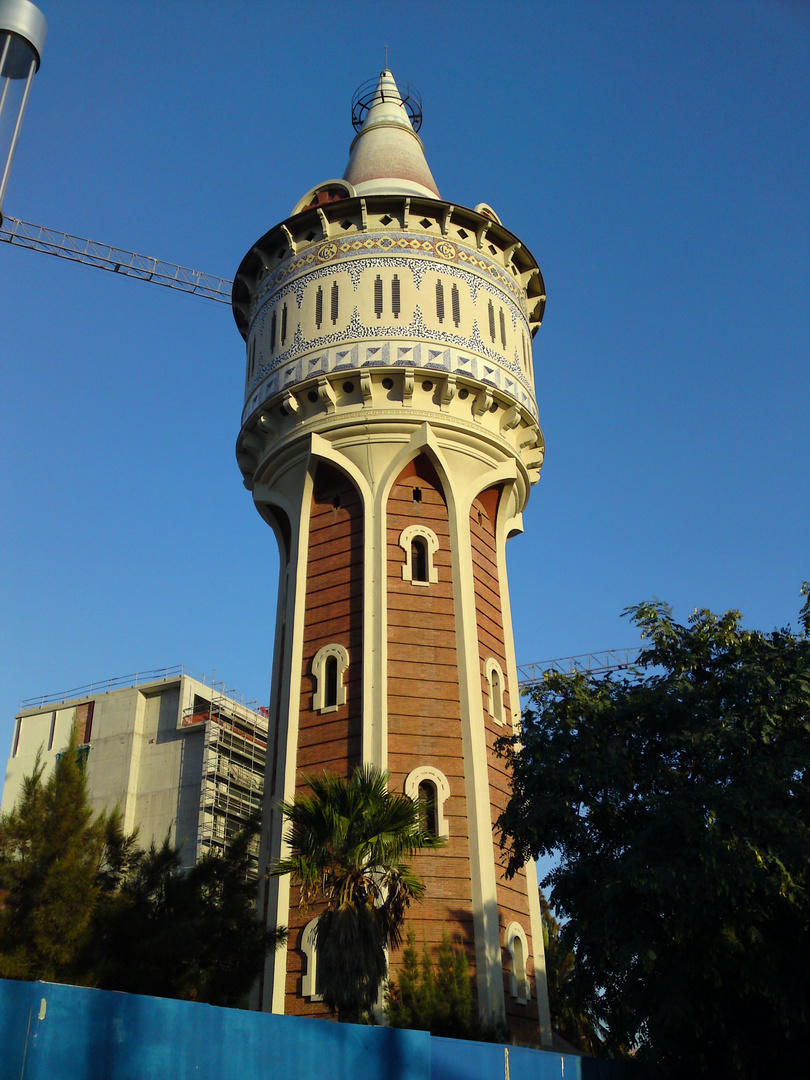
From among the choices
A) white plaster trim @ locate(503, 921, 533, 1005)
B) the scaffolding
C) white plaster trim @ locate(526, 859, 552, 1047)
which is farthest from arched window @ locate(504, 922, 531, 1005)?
the scaffolding

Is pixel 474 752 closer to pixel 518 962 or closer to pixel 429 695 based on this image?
pixel 429 695

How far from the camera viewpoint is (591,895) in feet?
55.5

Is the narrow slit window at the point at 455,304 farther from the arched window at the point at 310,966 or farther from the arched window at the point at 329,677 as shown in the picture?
the arched window at the point at 310,966

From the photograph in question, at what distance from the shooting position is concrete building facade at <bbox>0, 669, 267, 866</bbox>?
4912 cm

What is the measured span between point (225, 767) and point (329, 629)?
26662mm

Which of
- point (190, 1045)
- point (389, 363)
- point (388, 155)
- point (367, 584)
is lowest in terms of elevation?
point (190, 1045)

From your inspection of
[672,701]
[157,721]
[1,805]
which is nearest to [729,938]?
[672,701]

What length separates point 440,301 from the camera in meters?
27.9

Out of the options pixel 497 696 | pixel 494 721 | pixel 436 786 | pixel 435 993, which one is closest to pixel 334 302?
pixel 497 696

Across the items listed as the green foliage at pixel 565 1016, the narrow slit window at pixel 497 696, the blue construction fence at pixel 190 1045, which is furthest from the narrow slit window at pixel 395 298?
the blue construction fence at pixel 190 1045

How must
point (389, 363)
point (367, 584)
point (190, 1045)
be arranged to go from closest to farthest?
point (190, 1045) → point (367, 584) → point (389, 363)

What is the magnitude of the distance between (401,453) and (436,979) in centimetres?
1216

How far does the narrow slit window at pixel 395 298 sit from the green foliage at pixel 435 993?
584 inches

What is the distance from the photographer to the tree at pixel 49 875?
51.5ft
